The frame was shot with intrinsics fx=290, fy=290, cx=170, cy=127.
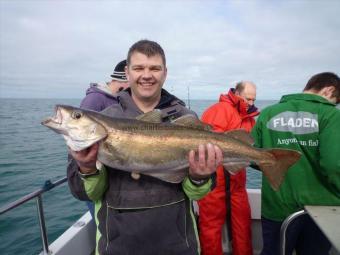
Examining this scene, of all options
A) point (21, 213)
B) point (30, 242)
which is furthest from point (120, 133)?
point (21, 213)

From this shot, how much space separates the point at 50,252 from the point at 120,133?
2236mm

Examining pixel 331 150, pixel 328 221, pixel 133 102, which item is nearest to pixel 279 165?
pixel 328 221

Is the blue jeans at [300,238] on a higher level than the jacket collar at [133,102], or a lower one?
lower

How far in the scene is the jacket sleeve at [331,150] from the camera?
374 centimetres

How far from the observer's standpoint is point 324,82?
175 inches

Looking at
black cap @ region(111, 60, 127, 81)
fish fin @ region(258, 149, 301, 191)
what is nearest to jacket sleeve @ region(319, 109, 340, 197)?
fish fin @ region(258, 149, 301, 191)

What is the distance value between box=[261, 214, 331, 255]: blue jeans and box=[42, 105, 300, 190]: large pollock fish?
1344mm

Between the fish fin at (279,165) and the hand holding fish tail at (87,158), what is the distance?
189cm

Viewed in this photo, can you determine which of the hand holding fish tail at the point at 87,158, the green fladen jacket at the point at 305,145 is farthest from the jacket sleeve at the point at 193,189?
the green fladen jacket at the point at 305,145

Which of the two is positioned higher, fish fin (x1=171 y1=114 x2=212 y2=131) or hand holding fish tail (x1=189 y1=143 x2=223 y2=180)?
fish fin (x1=171 y1=114 x2=212 y2=131)

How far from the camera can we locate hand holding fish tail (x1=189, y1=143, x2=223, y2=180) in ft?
9.66

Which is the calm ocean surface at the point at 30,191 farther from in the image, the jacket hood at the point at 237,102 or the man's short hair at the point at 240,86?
the man's short hair at the point at 240,86

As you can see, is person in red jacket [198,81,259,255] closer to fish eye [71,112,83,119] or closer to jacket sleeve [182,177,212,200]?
jacket sleeve [182,177,212,200]

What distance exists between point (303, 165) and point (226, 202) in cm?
172
